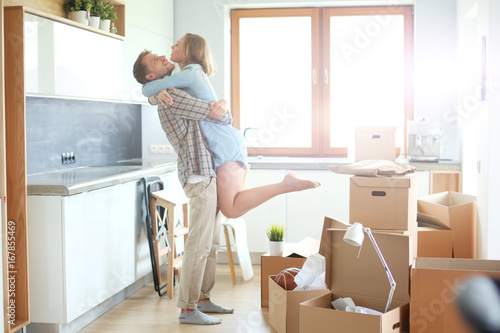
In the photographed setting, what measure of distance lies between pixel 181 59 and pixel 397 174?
1.33 metres

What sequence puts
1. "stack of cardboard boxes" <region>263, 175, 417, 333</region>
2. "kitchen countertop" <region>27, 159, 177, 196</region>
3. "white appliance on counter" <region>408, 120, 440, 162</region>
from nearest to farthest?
"stack of cardboard boxes" <region>263, 175, 417, 333</region>
"kitchen countertop" <region>27, 159, 177, 196</region>
"white appliance on counter" <region>408, 120, 440, 162</region>

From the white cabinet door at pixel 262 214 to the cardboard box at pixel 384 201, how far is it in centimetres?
166

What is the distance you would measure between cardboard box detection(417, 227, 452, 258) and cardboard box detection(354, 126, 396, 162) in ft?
3.38

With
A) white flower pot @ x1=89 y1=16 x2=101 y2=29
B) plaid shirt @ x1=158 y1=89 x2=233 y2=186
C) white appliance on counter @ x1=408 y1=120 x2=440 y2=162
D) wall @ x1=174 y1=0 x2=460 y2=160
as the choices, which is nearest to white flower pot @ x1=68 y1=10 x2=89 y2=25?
white flower pot @ x1=89 y1=16 x2=101 y2=29

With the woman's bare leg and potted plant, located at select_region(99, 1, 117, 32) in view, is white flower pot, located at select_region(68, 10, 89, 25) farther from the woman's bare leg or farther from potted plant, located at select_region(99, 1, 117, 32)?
the woman's bare leg

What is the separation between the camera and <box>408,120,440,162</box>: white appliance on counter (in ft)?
14.7

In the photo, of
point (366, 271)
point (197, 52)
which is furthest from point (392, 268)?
point (197, 52)

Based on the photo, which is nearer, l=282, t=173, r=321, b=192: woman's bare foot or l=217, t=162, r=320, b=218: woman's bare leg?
l=282, t=173, r=321, b=192: woman's bare foot

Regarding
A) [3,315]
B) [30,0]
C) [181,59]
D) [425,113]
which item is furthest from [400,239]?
[425,113]

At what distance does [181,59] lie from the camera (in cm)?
329

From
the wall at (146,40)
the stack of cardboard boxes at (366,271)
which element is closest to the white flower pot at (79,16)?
the wall at (146,40)

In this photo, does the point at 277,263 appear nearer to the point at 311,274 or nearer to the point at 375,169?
the point at 311,274

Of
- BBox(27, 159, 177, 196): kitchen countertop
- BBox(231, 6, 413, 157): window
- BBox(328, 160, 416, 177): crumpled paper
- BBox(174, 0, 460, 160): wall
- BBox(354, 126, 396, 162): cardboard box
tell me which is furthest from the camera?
BBox(231, 6, 413, 157): window

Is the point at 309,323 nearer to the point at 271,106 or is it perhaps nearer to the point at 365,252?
the point at 365,252
